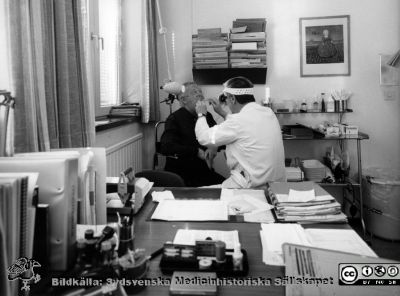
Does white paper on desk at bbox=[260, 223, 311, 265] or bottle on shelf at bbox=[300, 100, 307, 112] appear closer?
white paper on desk at bbox=[260, 223, 311, 265]

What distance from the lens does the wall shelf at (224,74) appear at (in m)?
3.64

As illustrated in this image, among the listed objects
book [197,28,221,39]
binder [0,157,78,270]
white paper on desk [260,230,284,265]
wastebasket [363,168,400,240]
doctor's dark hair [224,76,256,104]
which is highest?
book [197,28,221,39]

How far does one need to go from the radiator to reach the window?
35 centimetres

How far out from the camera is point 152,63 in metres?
3.60

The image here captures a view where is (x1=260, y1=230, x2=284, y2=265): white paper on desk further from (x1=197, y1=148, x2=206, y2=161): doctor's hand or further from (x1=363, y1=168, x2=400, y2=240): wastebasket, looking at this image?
(x1=363, y1=168, x2=400, y2=240): wastebasket

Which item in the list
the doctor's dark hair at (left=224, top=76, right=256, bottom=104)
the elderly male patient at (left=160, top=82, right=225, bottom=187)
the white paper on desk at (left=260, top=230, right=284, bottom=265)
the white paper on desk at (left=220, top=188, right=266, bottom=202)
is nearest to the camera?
the white paper on desk at (left=260, top=230, right=284, bottom=265)

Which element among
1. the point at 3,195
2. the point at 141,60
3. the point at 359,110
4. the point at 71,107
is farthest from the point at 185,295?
the point at 359,110

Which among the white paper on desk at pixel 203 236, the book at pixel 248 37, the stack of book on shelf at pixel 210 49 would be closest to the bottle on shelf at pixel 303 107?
the book at pixel 248 37

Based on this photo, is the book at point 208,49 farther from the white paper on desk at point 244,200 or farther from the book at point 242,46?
the white paper on desk at point 244,200

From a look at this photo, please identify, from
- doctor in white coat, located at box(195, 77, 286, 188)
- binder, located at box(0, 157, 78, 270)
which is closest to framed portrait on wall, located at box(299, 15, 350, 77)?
doctor in white coat, located at box(195, 77, 286, 188)

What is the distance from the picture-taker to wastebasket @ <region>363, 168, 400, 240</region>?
3.24m

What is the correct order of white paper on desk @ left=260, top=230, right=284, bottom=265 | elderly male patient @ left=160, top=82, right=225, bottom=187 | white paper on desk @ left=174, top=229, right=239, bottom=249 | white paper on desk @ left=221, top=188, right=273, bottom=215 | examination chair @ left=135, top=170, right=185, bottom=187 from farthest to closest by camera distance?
elderly male patient @ left=160, top=82, right=225, bottom=187
examination chair @ left=135, top=170, right=185, bottom=187
white paper on desk @ left=221, top=188, right=273, bottom=215
white paper on desk @ left=174, top=229, right=239, bottom=249
white paper on desk @ left=260, top=230, right=284, bottom=265

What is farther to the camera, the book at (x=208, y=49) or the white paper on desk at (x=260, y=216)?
the book at (x=208, y=49)

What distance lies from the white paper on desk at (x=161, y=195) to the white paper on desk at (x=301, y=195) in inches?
23.3
